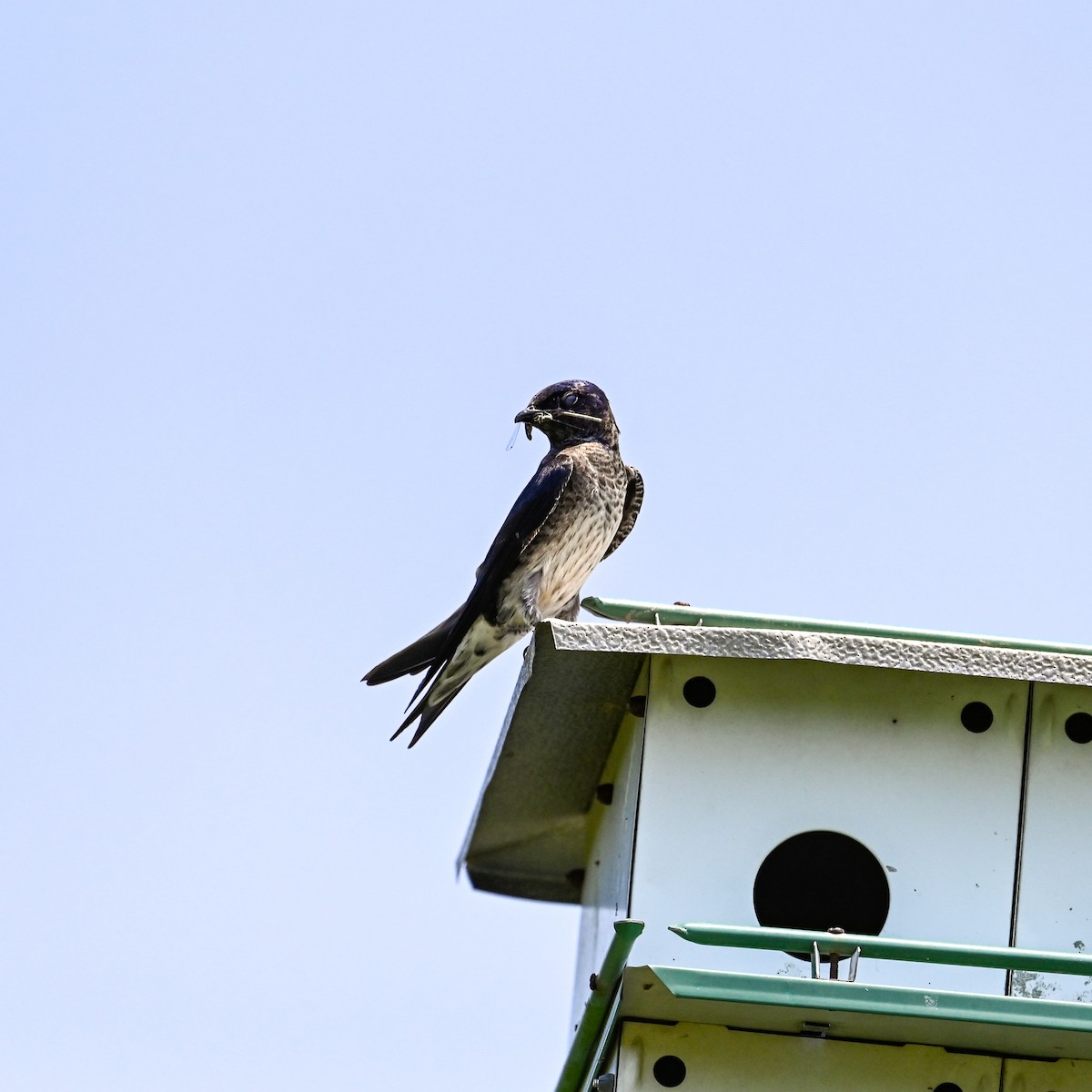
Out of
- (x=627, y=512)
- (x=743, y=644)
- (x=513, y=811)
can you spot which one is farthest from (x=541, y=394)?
(x=743, y=644)

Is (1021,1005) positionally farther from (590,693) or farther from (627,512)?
(627,512)

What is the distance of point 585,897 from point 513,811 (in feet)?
0.85

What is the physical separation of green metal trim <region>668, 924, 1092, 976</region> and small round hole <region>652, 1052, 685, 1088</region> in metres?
0.46

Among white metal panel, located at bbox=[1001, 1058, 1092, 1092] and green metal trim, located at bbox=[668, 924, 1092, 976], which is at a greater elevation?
green metal trim, located at bbox=[668, 924, 1092, 976]

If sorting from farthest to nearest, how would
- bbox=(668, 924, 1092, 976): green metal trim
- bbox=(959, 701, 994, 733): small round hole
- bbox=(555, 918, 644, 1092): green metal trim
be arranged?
1. bbox=(959, 701, 994, 733): small round hole
2. bbox=(555, 918, 644, 1092): green metal trim
3. bbox=(668, 924, 1092, 976): green metal trim

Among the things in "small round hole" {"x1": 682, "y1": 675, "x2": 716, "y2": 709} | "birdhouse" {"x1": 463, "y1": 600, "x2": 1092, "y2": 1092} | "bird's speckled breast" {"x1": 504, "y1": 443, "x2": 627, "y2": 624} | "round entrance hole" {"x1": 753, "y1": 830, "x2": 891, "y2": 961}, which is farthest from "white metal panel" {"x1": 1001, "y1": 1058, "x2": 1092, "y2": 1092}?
"bird's speckled breast" {"x1": 504, "y1": 443, "x2": 627, "y2": 624}

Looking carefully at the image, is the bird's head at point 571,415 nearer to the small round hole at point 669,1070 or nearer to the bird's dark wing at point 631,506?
the bird's dark wing at point 631,506

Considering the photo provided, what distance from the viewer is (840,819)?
359 cm

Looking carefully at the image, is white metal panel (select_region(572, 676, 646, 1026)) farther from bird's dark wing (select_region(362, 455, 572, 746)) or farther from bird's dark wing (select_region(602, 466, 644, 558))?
bird's dark wing (select_region(602, 466, 644, 558))

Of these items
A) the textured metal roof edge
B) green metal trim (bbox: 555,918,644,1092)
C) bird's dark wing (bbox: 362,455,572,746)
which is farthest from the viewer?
bird's dark wing (bbox: 362,455,572,746)

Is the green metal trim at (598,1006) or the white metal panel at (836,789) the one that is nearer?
the green metal trim at (598,1006)

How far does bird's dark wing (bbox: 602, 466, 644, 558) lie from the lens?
5168 millimetres

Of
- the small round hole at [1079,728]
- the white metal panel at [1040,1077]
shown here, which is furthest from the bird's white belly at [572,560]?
the white metal panel at [1040,1077]

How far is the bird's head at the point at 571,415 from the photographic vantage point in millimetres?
5168
